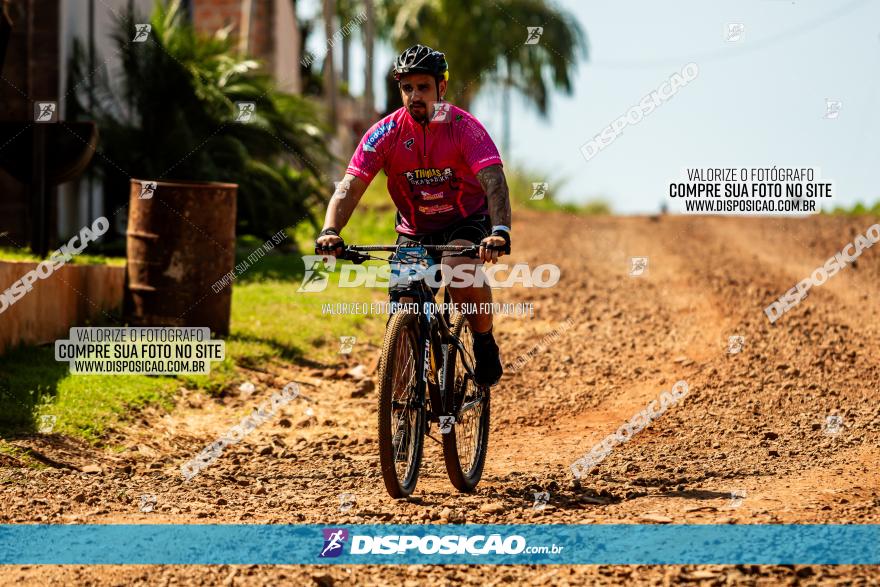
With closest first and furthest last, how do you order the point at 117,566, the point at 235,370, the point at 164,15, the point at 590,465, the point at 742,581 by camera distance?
the point at 742,581 → the point at 117,566 → the point at 590,465 → the point at 235,370 → the point at 164,15

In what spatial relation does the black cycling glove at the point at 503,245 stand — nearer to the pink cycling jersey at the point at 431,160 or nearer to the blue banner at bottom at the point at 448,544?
the pink cycling jersey at the point at 431,160

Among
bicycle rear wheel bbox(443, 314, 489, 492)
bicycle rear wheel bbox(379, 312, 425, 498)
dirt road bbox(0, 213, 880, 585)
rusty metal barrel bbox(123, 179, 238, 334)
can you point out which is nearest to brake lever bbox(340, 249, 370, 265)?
bicycle rear wheel bbox(379, 312, 425, 498)

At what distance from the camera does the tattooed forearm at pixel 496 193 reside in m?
6.57

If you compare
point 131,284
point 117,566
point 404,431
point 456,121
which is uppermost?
point 456,121

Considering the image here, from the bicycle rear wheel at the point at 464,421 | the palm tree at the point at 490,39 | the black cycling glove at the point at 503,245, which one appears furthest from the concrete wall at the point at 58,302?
the palm tree at the point at 490,39

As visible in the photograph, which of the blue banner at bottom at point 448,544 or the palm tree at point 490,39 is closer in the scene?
the blue banner at bottom at point 448,544

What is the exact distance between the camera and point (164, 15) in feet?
56.8

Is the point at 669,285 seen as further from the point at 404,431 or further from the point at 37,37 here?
the point at 404,431

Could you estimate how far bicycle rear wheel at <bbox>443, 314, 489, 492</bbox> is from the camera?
22.3 ft

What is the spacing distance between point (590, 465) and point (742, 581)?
8.75ft

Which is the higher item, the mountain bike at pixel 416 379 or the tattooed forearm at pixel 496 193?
the tattooed forearm at pixel 496 193

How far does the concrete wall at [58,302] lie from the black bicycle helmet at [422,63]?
4486mm

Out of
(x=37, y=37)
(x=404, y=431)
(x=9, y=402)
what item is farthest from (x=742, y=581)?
(x=37, y=37)

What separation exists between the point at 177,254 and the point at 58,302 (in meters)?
1.17
